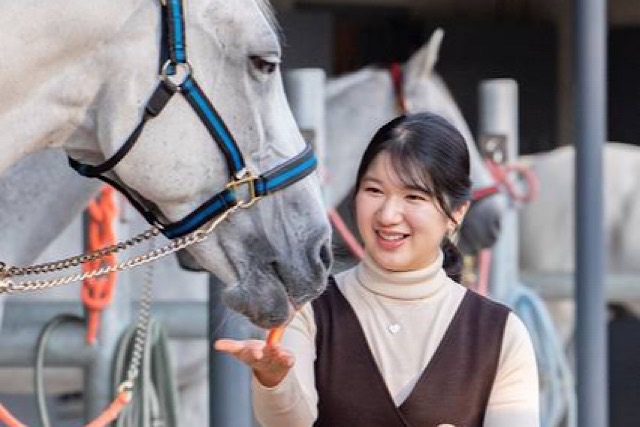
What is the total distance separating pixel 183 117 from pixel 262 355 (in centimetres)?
40

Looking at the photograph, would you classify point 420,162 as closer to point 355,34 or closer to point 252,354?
point 252,354

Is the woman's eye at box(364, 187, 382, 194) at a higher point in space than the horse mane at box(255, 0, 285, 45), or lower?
lower

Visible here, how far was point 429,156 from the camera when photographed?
190 cm

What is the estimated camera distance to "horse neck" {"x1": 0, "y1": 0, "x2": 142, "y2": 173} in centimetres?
197


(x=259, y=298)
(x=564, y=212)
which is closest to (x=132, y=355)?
(x=259, y=298)

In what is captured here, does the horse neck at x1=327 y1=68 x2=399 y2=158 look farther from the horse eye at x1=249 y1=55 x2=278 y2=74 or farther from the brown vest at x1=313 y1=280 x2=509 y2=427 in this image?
the brown vest at x1=313 y1=280 x2=509 y2=427

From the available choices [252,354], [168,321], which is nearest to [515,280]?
[168,321]

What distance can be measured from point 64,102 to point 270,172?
27 cm

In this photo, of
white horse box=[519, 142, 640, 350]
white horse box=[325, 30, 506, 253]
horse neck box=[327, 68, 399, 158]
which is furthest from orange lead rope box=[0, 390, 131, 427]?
white horse box=[519, 142, 640, 350]

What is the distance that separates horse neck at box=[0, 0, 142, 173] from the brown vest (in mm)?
420

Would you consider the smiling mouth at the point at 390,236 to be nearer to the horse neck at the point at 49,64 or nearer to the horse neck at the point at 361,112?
the horse neck at the point at 49,64

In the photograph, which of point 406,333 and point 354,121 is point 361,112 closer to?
point 354,121

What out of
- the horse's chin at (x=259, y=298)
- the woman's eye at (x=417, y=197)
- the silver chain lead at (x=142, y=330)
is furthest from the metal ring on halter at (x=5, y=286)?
the silver chain lead at (x=142, y=330)

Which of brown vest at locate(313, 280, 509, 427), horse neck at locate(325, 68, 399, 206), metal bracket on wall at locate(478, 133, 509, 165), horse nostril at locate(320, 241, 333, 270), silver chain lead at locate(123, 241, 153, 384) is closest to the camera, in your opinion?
brown vest at locate(313, 280, 509, 427)
